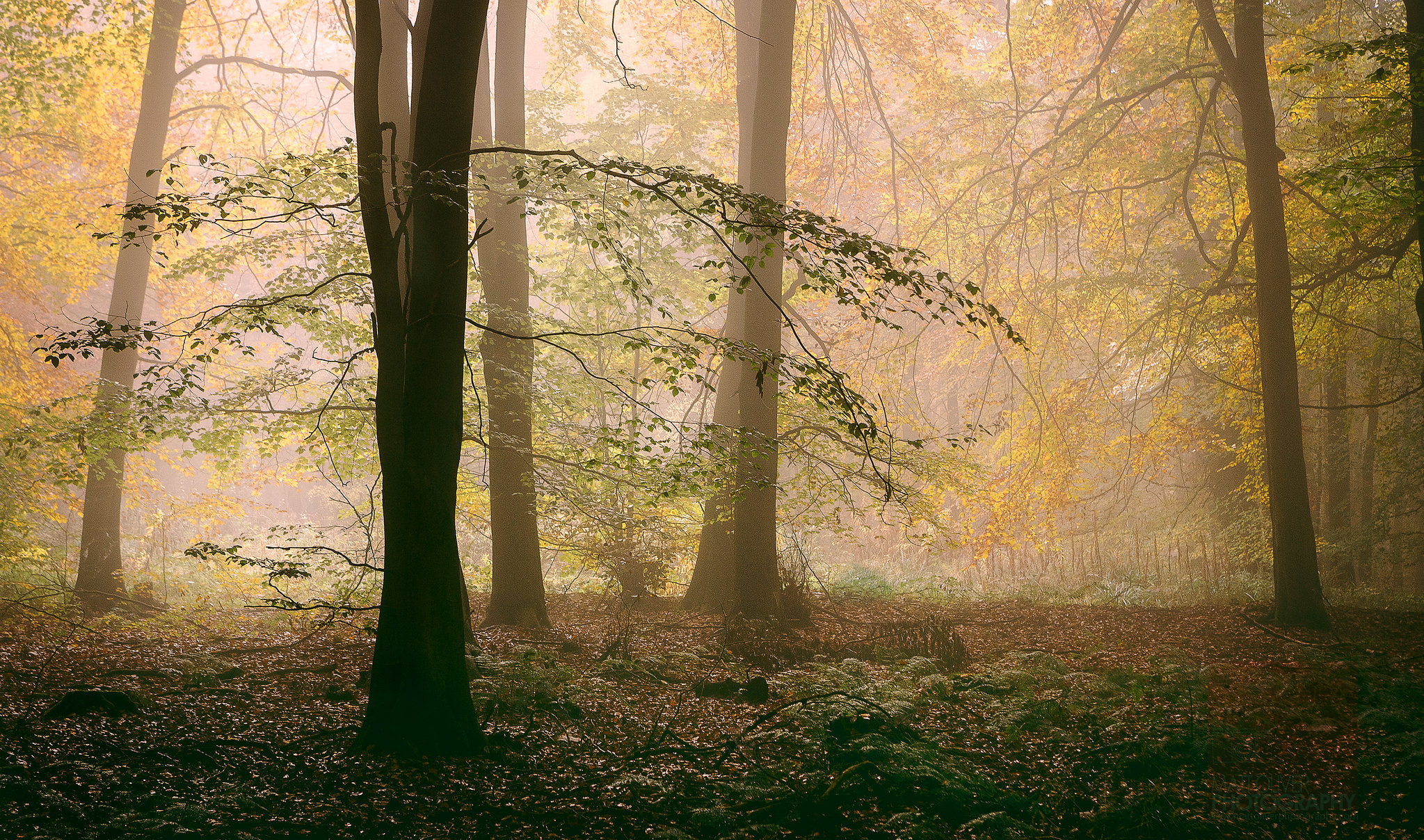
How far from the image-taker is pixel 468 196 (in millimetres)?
5141

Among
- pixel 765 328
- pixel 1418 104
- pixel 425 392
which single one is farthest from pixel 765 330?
pixel 1418 104

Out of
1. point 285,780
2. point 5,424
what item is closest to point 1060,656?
point 285,780

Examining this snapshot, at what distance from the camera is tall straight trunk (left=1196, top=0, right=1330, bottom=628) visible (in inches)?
349

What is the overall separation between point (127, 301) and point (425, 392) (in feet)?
29.8

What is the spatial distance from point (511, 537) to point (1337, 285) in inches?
447

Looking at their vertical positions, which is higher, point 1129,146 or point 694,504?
point 1129,146

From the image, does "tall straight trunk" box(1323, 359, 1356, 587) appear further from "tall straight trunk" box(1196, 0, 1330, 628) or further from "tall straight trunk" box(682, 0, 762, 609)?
"tall straight trunk" box(682, 0, 762, 609)

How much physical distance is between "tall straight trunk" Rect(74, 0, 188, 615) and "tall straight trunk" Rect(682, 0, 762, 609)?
24.3ft

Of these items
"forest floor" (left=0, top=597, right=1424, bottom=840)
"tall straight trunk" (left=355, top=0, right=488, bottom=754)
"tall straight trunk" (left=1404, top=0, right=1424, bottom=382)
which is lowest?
"forest floor" (left=0, top=597, right=1424, bottom=840)

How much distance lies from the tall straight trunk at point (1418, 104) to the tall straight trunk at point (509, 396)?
27.1 ft

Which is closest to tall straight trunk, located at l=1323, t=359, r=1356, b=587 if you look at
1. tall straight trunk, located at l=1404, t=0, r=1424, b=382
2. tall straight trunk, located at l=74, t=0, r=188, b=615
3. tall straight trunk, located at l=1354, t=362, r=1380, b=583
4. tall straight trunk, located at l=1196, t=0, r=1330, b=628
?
tall straight trunk, located at l=1354, t=362, r=1380, b=583

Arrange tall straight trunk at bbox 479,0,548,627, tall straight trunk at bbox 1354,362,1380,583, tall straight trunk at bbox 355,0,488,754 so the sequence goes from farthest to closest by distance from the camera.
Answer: tall straight trunk at bbox 1354,362,1380,583
tall straight trunk at bbox 479,0,548,627
tall straight trunk at bbox 355,0,488,754

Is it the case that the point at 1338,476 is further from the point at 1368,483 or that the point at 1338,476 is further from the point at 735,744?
the point at 735,744

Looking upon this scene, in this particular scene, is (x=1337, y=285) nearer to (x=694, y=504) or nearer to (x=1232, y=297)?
(x=1232, y=297)
